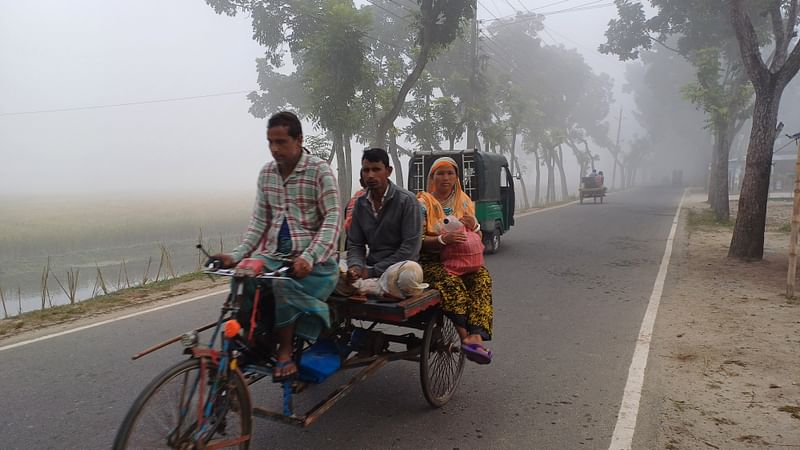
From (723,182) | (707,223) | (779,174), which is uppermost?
(723,182)

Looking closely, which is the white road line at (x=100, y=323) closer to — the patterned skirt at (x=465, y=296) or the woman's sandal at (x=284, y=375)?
the woman's sandal at (x=284, y=375)

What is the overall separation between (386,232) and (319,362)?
103cm

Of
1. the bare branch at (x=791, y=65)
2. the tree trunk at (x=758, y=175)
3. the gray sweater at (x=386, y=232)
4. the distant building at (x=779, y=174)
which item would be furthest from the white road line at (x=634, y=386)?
the distant building at (x=779, y=174)

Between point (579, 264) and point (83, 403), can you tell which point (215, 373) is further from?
point (579, 264)

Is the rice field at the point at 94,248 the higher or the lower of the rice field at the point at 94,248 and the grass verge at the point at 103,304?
the lower

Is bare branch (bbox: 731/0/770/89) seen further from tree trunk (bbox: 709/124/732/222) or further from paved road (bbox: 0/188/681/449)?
tree trunk (bbox: 709/124/732/222)

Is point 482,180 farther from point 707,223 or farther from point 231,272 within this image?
point 707,223

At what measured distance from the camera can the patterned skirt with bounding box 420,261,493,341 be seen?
364cm

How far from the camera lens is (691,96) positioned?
1725 centimetres

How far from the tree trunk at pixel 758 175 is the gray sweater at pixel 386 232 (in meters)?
8.28

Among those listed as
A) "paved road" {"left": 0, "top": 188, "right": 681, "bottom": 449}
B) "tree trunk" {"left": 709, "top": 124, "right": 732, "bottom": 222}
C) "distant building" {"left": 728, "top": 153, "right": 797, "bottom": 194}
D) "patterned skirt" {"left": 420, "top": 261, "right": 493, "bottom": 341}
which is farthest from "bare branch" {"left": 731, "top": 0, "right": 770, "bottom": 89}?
"distant building" {"left": 728, "top": 153, "right": 797, "bottom": 194}

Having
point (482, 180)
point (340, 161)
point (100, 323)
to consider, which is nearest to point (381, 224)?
point (100, 323)

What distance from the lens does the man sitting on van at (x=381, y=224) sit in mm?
3514

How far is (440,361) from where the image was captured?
12.7ft
